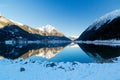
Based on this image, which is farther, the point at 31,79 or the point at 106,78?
the point at 31,79

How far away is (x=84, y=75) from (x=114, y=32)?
157 metres

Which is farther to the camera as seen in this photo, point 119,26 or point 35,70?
point 119,26

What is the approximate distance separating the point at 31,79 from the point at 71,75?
3590 mm

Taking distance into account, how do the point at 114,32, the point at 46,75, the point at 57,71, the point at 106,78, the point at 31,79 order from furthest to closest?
1. the point at 114,32
2. the point at 57,71
3. the point at 46,75
4. the point at 31,79
5. the point at 106,78

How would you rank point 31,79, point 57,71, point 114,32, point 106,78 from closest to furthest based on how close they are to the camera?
point 106,78 → point 31,79 → point 57,71 → point 114,32

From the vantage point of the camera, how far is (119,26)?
177625mm

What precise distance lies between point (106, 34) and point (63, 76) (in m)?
166

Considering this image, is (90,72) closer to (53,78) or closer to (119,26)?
(53,78)

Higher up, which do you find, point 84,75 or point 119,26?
point 119,26

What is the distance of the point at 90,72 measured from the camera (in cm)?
2019

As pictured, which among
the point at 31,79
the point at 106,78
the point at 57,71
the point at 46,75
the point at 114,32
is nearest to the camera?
the point at 106,78

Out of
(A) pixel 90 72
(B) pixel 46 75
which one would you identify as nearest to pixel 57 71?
(B) pixel 46 75

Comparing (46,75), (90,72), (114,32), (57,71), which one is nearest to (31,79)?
(46,75)

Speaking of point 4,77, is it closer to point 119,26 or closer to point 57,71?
point 57,71
